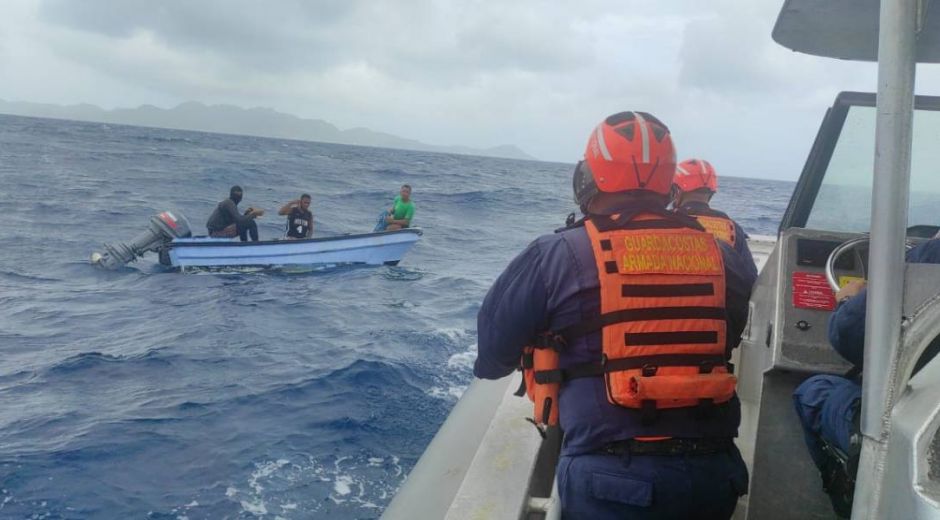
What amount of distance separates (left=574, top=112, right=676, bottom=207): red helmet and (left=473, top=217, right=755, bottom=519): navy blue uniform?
0.67ft

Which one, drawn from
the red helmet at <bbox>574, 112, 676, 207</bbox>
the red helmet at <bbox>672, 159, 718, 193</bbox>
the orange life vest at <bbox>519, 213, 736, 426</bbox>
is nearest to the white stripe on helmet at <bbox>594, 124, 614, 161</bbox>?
the red helmet at <bbox>574, 112, 676, 207</bbox>

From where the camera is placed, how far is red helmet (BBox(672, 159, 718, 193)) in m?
5.25

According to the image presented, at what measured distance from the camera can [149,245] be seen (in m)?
14.4

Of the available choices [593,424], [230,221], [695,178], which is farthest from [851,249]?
[230,221]

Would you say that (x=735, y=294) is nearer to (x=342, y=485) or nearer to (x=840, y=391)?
A: (x=840, y=391)

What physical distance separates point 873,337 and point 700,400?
86cm

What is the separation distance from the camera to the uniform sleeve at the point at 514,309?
6.88 feet

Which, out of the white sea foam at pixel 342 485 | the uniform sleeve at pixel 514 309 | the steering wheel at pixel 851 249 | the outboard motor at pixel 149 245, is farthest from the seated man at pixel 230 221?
the steering wheel at pixel 851 249

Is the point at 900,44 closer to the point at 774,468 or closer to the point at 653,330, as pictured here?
the point at 653,330

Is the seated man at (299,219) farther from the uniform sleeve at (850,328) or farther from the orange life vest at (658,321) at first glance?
the uniform sleeve at (850,328)

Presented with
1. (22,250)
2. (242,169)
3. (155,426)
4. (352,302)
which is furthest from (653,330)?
(242,169)

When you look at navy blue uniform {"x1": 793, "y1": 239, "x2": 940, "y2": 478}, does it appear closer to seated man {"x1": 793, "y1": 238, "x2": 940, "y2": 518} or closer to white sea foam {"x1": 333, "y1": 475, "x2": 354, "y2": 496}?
seated man {"x1": 793, "y1": 238, "x2": 940, "y2": 518}

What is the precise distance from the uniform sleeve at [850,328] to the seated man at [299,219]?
13.7m

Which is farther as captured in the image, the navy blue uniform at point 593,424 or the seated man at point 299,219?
the seated man at point 299,219
